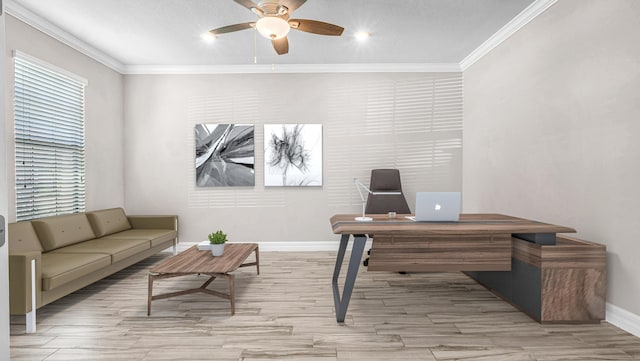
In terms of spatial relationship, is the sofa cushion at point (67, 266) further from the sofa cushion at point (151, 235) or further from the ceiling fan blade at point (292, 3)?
the ceiling fan blade at point (292, 3)

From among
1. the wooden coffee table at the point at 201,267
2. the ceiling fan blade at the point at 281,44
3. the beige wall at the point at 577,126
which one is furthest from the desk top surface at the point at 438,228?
the ceiling fan blade at the point at 281,44

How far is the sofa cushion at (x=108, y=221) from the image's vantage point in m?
3.98

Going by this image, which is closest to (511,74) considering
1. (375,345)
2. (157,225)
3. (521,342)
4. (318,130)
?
(318,130)

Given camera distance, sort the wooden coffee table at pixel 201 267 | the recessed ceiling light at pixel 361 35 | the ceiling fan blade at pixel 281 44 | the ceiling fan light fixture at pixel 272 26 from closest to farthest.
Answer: the ceiling fan light fixture at pixel 272 26 < the wooden coffee table at pixel 201 267 < the ceiling fan blade at pixel 281 44 < the recessed ceiling light at pixel 361 35

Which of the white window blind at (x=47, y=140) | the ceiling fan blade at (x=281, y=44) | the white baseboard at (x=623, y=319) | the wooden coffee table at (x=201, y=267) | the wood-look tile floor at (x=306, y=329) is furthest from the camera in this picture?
the white window blind at (x=47, y=140)

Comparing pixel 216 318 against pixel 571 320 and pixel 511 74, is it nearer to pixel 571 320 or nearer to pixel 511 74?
pixel 571 320

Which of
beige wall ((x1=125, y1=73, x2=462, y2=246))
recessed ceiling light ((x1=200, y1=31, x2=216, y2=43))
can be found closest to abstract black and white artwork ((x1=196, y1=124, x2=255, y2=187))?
beige wall ((x1=125, y1=73, x2=462, y2=246))

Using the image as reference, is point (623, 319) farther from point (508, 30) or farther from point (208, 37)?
point (208, 37)

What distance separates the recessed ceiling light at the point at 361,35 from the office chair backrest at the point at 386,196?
171cm

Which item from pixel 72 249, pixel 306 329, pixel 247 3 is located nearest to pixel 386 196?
pixel 306 329

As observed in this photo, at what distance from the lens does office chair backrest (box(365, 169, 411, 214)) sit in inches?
171

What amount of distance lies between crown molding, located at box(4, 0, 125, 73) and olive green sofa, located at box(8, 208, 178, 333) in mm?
1988

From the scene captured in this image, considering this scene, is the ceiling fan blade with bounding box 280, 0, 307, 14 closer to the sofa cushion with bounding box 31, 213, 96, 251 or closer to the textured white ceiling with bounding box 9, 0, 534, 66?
the textured white ceiling with bounding box 9, 0, 534, 66

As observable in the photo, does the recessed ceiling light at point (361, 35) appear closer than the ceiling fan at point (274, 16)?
No
